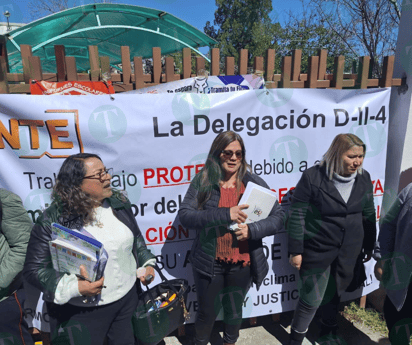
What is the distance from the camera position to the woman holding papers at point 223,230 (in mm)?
2012

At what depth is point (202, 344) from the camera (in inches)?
90.5

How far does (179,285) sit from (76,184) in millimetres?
939

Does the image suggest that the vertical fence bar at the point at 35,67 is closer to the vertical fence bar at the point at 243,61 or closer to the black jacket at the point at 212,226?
the black jacket at the point at 212,226

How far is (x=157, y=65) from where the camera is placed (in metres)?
2.35

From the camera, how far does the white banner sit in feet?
7.04

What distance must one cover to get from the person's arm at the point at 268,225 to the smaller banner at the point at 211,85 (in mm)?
1026

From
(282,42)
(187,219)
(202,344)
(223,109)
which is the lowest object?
(202,344)

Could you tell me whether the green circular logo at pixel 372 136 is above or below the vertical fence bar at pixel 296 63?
below

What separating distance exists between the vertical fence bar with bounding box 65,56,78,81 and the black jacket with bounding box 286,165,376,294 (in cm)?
183

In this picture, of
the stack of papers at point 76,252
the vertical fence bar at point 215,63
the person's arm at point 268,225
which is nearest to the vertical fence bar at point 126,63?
the vertical fence bar at point 215,63

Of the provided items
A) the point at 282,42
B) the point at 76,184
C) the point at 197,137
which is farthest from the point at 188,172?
the point at 282,42

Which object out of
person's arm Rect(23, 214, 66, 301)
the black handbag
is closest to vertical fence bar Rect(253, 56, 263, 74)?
the black handbag

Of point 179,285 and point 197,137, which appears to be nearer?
point 179,285

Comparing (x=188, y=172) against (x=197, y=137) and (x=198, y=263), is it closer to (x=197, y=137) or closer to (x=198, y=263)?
(x=197, y=137)
